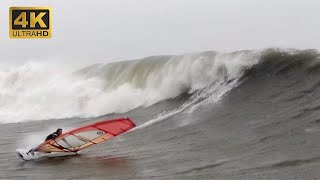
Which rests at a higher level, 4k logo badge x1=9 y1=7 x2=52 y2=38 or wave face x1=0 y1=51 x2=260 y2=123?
4k logo badge x1=9 y1=7 x2=52 y2=38

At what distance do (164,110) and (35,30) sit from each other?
5.71 metres

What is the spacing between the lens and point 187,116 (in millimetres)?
16188

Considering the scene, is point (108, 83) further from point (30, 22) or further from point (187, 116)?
point (187, 116)

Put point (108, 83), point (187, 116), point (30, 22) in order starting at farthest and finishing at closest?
point (108, 83) → point (30, 22) → point (187, 116)

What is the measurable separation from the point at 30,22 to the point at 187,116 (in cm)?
666

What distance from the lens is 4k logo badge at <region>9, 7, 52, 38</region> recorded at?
16.7 meters

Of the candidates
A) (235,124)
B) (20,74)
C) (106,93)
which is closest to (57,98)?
(106,93)

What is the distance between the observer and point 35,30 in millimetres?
16891

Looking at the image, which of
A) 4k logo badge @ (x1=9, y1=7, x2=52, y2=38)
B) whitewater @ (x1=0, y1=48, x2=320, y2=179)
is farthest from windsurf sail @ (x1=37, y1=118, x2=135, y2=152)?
4k logo badge @ (x1=9, y1=7, x2=52, y2=38)

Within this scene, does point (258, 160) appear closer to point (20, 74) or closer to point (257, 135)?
point (257, 135)

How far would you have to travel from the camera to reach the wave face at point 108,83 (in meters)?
19.7

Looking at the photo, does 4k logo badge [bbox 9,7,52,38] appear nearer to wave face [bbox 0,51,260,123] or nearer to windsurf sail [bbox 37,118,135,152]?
windsurf sail [bbox 37,118,135,152]

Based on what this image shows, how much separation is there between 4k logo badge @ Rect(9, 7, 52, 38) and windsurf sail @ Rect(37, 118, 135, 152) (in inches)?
164

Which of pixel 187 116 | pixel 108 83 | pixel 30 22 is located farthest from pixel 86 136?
pixel 108 83
